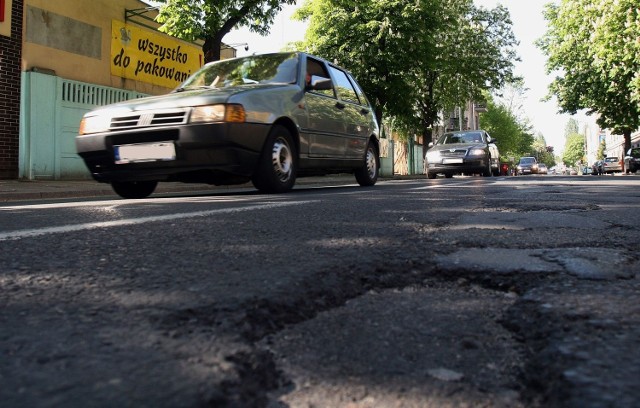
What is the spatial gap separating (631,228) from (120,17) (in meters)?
13.8

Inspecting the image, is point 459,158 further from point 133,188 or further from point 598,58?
point 598,58

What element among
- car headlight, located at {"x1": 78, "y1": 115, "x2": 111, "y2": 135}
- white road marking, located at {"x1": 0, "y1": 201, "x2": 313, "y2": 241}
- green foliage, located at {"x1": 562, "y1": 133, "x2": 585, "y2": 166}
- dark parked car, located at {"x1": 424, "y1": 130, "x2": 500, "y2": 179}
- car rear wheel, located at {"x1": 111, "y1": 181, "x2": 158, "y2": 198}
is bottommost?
white road marking, located at {"x1": 0, "y1": 201, "x2": 313, "y2": 241}

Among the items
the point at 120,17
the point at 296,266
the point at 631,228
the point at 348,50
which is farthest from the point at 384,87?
the point at 296,266

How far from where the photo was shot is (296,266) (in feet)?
6.35

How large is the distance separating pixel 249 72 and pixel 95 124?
1.89 metres

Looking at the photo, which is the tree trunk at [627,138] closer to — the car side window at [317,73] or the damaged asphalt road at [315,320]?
the car side window at [317,73]

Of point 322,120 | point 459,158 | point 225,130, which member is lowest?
point 225,130

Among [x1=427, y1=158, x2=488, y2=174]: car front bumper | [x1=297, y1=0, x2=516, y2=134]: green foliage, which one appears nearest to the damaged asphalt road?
[x1=427, y1=158, x2=488, y2=174]: car front bumper

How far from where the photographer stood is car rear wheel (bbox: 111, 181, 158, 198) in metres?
6.43

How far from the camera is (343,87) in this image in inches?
317

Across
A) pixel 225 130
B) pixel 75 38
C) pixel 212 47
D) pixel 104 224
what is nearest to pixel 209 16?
pixel 212 47

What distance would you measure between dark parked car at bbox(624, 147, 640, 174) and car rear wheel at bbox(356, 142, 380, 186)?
27.7 meters

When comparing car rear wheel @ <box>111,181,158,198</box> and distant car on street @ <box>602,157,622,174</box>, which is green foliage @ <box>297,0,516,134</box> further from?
distant car on street @ <box>602,157,622,174</box>

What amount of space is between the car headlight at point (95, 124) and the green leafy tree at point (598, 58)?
78.0ft
